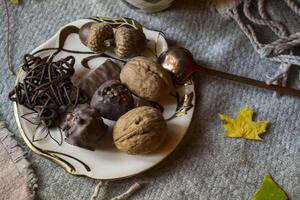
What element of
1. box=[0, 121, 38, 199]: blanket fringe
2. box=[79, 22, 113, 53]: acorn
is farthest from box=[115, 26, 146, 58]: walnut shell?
box=[0, 121, 38, 199]: blanket fringe

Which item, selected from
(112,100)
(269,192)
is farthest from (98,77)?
(269,192)

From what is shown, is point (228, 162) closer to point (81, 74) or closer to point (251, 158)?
point (251, 158)

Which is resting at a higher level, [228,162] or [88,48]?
[88,48]

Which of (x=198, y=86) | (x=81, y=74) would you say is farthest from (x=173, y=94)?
(x=81, y=74)

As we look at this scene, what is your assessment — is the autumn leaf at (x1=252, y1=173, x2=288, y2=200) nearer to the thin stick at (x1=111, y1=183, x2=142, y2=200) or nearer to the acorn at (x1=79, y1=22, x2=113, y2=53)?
the thin stick at (x1=111, y1=183, x2=142, y2=200)

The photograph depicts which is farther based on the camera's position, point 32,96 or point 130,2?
point 130,2
